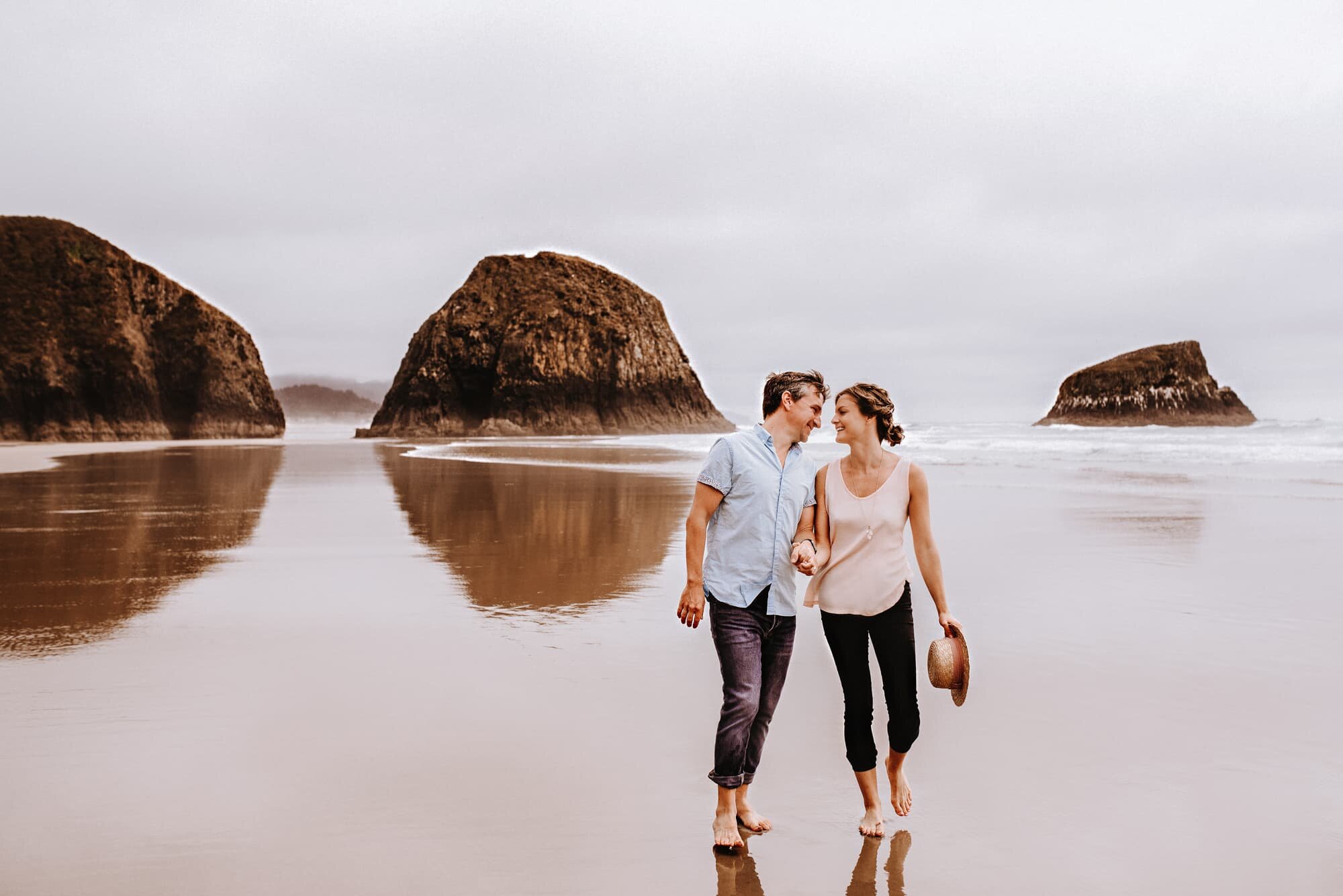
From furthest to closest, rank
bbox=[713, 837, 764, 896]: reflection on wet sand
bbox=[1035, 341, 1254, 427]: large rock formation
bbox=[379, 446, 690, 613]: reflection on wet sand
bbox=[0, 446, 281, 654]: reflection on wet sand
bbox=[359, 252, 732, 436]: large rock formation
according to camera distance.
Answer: bbox=[1035, 341, 1254, 427]: large rock formation
bbox=[359, 252, 732, 436]: large rock formation
bbox=[379, 446, 690, 613]: reflection on wet sand
bbox=[0, 446, 281, 654]: reflection on wet sand
bbox=[713, 837, 764, 896]: reflection on wet sand

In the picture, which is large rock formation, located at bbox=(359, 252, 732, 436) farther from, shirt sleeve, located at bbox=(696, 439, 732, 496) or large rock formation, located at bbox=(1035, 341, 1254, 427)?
shirt sleeve, located at bbox=(696, 439, 732, 496)

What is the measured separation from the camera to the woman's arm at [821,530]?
3197 millimetres

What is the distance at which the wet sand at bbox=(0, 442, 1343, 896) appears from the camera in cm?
275

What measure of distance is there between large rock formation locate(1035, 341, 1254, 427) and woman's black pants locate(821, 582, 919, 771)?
5037 inches

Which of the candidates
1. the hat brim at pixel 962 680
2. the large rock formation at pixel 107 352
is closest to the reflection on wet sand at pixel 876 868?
the hat brim at pixel 962 680

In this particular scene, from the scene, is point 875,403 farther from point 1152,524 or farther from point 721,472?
point 1152,524

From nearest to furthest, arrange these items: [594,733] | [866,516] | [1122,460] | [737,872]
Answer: [737,872] < [866,516] < [594,733] < [1122,460]

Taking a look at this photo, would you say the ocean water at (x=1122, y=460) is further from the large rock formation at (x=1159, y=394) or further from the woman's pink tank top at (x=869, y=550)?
the large rock formation at (x=1159, y=394)

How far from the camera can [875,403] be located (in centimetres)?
328

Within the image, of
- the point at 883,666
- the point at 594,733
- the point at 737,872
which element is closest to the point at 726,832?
the point at 737,872

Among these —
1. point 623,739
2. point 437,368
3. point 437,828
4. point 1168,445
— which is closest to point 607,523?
point 623,739

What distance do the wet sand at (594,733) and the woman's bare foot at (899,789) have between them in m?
0.06

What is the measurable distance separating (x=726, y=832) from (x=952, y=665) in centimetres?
97

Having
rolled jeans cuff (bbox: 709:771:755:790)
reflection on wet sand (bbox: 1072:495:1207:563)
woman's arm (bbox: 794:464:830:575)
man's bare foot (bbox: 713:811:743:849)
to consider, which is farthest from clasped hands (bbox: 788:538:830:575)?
reflection on wet sand (bbox: 1072:495:1207:563)
